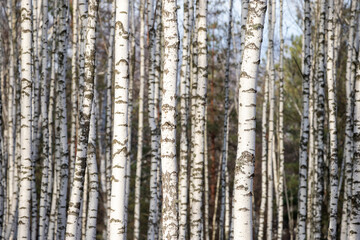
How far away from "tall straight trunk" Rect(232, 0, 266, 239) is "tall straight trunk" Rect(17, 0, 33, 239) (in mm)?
2660

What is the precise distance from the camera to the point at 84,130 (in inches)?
190

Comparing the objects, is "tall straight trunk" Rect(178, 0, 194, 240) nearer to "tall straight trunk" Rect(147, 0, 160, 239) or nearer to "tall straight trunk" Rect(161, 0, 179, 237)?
"tall straight trunk" Rect(147, 0, 160, 239)

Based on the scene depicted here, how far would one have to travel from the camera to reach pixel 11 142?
7965 millimetres

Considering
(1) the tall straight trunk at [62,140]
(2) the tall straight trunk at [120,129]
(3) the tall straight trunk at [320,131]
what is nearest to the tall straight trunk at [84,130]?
(2) the tall straight trunk at [120,129]

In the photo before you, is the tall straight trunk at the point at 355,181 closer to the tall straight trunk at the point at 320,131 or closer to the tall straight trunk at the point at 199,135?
the tall straight trunk at the point at 320,131

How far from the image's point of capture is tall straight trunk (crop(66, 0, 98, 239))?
4.72 metres

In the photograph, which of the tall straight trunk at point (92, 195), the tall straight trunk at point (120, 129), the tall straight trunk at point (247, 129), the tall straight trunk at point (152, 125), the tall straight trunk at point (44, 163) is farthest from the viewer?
the tall straight trunk at point (152, 125)

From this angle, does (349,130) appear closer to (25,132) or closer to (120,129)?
(120,129)

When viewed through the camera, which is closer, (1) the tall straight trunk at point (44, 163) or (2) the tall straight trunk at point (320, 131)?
(2) the tall straight trunk at point (320, 131)

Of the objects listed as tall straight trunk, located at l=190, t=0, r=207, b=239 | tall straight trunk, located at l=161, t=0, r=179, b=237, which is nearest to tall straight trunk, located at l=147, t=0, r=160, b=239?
tall straight trunk, located at l=190, t=0, r=207, b=239

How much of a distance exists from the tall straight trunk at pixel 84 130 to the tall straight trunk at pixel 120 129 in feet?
2.27

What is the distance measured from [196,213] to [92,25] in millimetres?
2397

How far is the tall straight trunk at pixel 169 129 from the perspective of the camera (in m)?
3.77

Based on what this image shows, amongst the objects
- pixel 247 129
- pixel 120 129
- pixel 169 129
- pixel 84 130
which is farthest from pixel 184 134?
pixel 247 129
